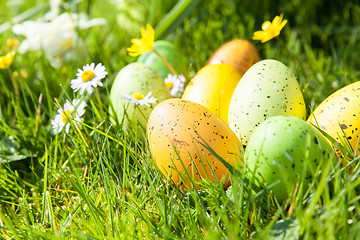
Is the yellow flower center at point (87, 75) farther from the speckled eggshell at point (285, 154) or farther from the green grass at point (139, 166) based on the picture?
the speckled eggshell at point (285, 154)

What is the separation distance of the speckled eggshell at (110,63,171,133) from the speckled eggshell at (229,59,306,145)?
314 mm

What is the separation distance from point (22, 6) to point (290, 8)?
1.91 m

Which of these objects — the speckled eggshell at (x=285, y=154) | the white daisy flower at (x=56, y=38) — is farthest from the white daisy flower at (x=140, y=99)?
the white daisy flower at (x=56, y=38)

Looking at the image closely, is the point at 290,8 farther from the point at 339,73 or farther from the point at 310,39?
the point at 339,73

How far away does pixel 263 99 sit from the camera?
111cm

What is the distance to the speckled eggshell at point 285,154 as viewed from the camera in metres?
0.92

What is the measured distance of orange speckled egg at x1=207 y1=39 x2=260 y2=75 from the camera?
1543 millimetres

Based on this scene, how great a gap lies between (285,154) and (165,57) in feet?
2.83

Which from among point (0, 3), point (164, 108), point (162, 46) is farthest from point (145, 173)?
point (0, 3)

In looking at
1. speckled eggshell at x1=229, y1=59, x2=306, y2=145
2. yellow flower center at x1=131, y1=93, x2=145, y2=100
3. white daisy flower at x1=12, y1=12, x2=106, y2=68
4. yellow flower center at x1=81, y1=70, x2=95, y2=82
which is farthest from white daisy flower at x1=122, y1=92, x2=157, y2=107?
white daisy flower at x1=12, y1=12, x2=106, y2=68

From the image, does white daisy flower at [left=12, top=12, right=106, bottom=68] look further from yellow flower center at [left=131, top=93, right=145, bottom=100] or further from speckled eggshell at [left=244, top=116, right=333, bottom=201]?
speckled eggshell at [left=244, top=116, right=333, bottom=201]

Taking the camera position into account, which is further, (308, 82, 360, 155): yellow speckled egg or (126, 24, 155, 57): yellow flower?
(126, 24, 155, 57): yellow flower

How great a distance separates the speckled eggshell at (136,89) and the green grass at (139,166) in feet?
0.20

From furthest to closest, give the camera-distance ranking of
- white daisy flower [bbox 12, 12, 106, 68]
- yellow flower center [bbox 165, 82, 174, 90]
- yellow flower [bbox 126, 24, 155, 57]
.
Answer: white daisy flower [bbox 12, 12, 106, 68], yellow flower center [bbox 165, 82, 174, 90], yellow flower [bbox 126, 24, 155, 57]
